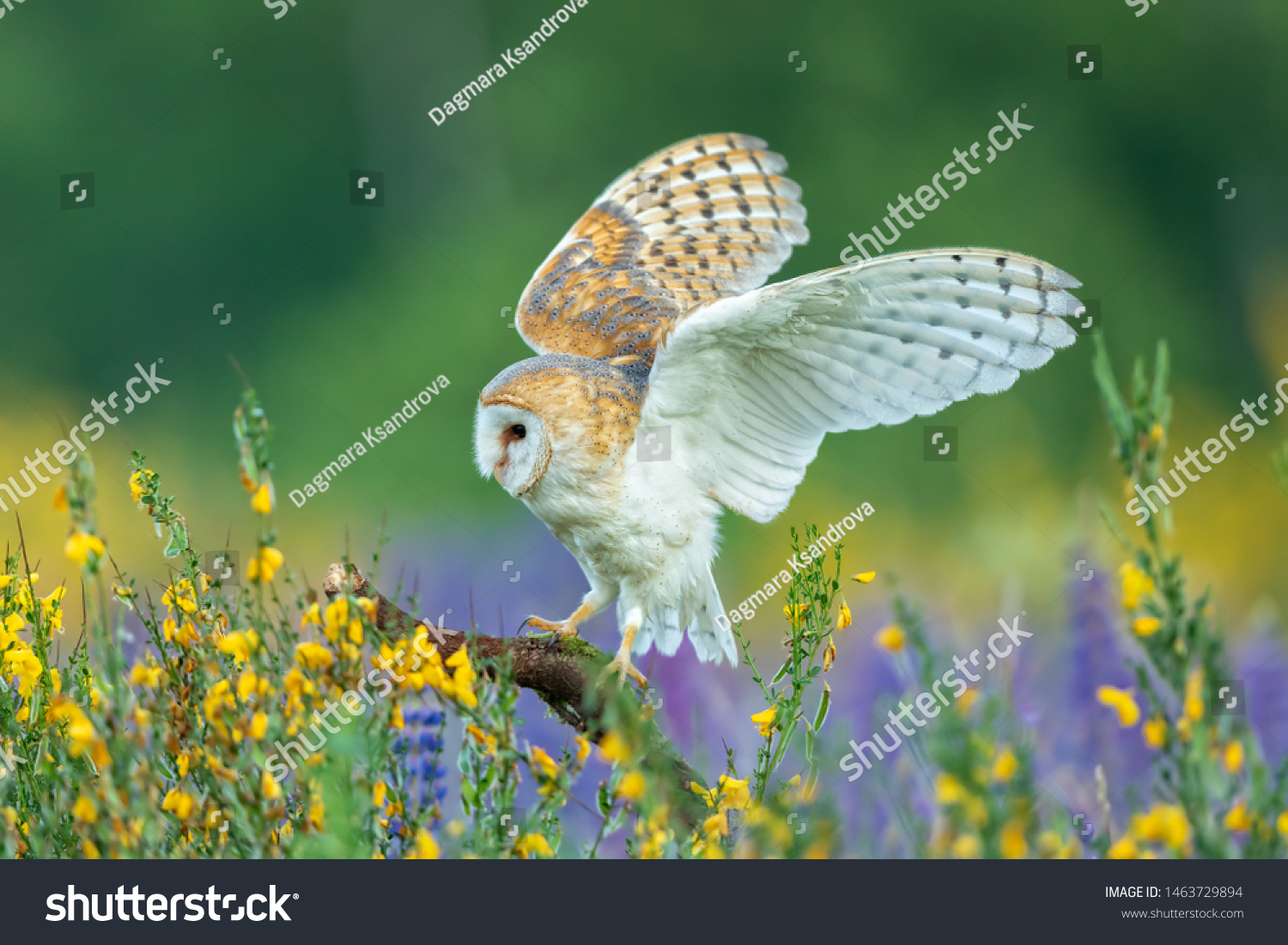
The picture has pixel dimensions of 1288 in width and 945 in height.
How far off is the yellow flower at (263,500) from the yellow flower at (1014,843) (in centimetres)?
78

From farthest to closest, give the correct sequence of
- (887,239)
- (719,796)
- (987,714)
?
(887,239) < (719,796) < (987,714)

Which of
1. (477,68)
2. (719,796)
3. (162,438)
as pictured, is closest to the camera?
(719,796)

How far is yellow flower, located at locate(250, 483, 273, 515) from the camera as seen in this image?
4.18ft

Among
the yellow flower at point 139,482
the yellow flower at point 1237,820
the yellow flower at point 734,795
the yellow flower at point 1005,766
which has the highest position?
the yellow flower at point 139,482

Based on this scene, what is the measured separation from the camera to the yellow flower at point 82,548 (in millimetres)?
1229

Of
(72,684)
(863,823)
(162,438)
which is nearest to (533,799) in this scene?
(72,684)

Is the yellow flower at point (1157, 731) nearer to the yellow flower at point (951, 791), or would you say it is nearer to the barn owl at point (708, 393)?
the yellow flower at point (951, 791)

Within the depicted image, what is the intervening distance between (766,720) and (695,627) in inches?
45.3

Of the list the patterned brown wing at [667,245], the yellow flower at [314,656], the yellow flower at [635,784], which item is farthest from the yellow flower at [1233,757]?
the patterned brown wing at [667,245]

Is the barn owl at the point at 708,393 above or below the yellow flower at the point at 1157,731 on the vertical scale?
above

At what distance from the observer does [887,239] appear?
22.5 ft

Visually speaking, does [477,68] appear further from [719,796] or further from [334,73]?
[719,796]

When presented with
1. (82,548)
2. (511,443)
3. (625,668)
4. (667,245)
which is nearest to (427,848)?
(82,548)

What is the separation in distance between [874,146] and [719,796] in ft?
22.6
